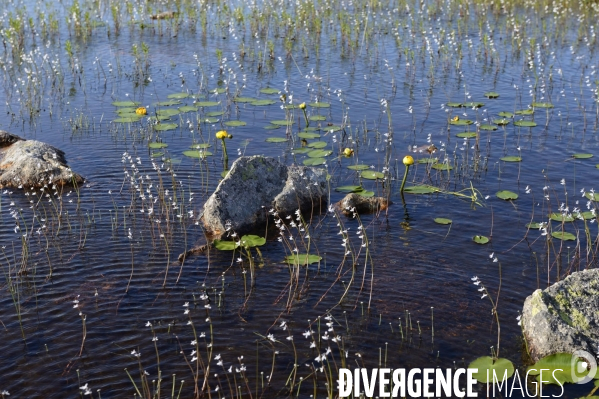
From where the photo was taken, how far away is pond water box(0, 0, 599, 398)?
662 centimetres

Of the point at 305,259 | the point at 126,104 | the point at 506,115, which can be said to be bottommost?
the point at 305,259

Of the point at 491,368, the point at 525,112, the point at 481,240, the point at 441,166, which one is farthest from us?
the point at 525,112

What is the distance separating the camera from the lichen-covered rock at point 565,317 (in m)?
6.29

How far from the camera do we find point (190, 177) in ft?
35.6

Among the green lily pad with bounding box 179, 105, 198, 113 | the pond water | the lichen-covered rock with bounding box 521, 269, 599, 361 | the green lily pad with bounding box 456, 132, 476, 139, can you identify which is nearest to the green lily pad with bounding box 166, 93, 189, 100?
the pond water

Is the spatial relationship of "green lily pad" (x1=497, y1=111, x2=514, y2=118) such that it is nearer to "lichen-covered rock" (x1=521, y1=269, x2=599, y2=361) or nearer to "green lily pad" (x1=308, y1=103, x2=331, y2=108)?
"green lily pad" (x1=308, y1=103, x2=331, y2=108)

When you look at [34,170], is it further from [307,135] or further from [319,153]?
[307,135]

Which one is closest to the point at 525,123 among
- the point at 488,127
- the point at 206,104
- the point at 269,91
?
the point at 488,127

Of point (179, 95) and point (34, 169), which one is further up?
point (179, 95)

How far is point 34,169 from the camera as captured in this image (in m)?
10.6

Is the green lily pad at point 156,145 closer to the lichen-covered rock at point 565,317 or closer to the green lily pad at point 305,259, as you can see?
the green lily pad at point 305,259

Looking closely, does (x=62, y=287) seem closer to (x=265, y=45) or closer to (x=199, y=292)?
(x=199, y=292)

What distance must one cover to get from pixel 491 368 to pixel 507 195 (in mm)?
4327

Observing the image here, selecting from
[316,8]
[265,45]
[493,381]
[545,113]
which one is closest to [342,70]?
[265,45]
